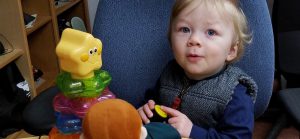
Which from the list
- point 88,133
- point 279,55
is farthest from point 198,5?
point 279,55

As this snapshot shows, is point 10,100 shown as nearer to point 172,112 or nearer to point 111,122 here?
point 172,112

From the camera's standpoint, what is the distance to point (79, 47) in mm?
655

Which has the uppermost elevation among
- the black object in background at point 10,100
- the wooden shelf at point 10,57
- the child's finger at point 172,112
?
the child's finger at point 172,112

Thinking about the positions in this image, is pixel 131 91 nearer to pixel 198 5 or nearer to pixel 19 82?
pixel 198 5

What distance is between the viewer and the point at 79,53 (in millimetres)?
646

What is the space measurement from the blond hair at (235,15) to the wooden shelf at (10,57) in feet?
3.61

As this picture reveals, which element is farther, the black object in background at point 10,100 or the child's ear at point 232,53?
the black object in background at point 10,100

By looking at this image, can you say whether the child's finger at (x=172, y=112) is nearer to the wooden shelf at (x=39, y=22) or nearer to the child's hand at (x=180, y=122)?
the child's hand at (x=180, y=122)

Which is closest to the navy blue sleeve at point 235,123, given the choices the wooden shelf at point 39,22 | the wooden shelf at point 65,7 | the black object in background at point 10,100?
the black object in background at point 10,100

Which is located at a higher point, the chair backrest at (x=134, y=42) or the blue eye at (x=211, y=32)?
the blue eye at (x=211, y=32)

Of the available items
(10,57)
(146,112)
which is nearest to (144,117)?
(146,112)

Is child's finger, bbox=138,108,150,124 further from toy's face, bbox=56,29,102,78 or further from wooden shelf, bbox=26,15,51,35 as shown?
wooden shelf, bbox=26,15,51,35

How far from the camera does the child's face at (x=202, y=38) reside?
84 cm

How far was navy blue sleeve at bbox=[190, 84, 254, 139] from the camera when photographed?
2.83 ft
